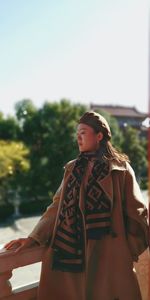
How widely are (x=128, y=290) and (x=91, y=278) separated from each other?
0.14 metres

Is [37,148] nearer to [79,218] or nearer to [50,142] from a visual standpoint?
[50,142]

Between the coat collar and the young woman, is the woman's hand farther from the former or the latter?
the coat collar

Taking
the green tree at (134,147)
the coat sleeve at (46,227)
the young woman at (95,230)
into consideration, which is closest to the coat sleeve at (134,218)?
the young woman at (95,230)

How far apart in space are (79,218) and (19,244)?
26 cm

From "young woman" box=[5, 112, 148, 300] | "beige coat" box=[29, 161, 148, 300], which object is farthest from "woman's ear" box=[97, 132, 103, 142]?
"beige coat" box=[29, 161, 148, 300]

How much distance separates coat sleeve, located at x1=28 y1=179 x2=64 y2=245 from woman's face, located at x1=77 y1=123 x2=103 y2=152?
23 cm

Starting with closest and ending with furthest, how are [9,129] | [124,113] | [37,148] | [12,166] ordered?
[12,166] < [9,129] < [37,148] < [124,113]

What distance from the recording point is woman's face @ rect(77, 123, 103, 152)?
1257 millimetres

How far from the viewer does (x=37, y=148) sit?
14.0 meters

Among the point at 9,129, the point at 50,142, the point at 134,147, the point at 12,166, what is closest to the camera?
the point at 12,166

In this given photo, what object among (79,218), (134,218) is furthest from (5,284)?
(134,218)

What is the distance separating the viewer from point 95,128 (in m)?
1.25

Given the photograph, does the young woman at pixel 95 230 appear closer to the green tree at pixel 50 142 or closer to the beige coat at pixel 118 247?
the beige coat at pixel 118 247

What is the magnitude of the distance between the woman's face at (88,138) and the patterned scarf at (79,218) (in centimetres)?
3
